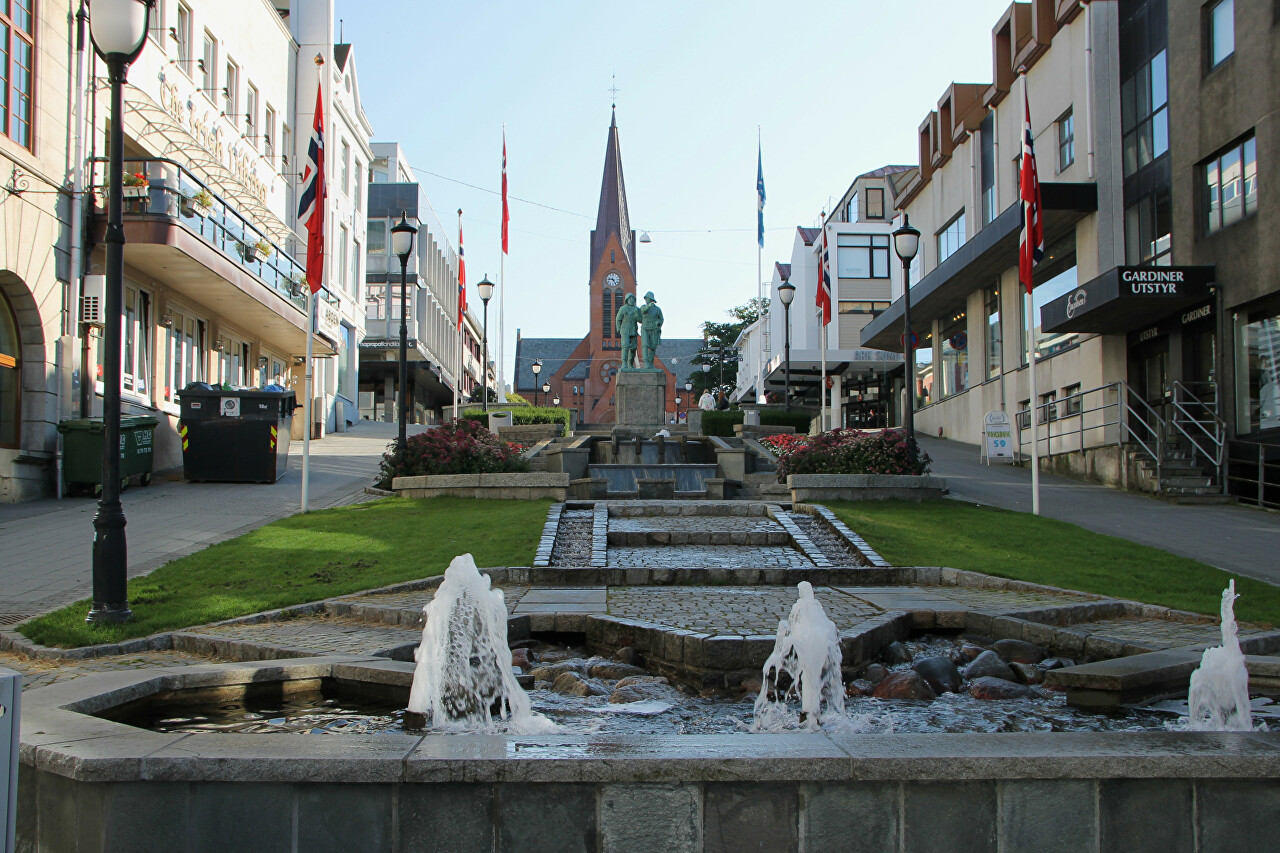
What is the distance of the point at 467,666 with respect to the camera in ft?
19.1

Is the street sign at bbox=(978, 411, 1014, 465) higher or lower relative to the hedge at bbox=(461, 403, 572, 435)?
lower

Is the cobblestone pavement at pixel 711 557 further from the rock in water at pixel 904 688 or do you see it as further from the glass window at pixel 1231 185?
the glass window at pixel 1231 185

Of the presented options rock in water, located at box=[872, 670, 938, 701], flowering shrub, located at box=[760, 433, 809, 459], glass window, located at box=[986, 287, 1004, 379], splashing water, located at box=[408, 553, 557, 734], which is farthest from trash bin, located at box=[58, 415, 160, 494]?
glass window, located at box=[986, 287, 1004, 379]

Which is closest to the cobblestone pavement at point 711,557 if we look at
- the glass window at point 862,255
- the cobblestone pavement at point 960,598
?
the cobblestone pavement at point 960,598

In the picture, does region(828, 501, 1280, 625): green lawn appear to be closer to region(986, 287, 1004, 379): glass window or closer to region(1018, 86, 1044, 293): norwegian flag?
region(1018, 86, 1044, 293): norwegian flag

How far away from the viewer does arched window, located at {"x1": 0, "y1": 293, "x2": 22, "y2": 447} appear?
56.2 feet

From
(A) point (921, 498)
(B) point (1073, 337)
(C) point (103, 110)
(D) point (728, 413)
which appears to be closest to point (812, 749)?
(A) point (921, 498)

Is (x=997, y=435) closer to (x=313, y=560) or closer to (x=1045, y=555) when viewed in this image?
(x=1045, y=555)

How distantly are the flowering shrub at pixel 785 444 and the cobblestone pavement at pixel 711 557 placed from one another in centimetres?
585

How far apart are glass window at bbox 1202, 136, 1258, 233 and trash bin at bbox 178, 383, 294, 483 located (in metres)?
18.5

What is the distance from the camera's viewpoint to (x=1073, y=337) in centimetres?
2539

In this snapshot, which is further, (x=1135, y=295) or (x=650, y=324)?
(x=650, y=324)

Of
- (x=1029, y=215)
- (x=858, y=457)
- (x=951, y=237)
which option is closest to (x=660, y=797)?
(x=858, y=457)

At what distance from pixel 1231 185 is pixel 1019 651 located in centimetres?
1610
